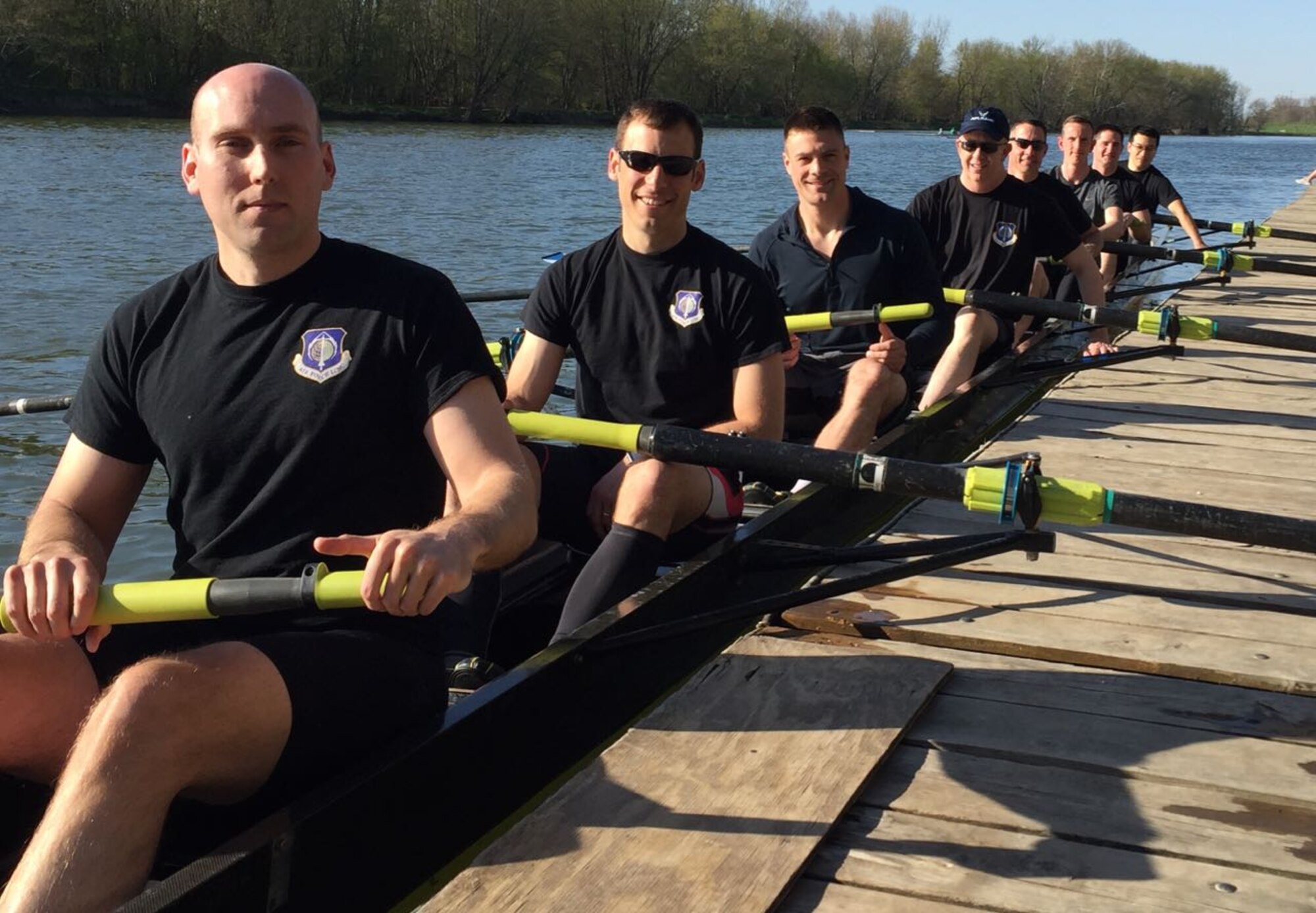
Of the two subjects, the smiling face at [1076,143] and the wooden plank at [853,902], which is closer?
the wooden plank at [853,902]

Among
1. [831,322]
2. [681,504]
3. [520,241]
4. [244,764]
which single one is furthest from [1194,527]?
[520,241]

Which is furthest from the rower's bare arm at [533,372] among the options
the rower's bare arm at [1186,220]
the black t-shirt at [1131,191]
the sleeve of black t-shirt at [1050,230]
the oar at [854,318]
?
the rower's bare arm at [1186,220]

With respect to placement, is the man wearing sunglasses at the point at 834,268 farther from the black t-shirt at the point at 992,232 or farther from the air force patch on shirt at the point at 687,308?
the air force patch on shirt at the point at 687,308

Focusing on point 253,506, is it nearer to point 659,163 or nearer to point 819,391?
point 659,163

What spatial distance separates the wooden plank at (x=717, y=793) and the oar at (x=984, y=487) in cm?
49

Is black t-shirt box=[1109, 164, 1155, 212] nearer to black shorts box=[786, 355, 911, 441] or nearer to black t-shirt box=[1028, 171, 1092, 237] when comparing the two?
black t-shirt box=[1028, 171, 1092, 237]

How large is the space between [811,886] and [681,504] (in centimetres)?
130

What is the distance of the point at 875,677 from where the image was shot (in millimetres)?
3168

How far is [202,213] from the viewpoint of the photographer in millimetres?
17469

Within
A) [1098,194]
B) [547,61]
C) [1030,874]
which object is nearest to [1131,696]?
[1030,874]

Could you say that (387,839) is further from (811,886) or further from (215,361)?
(215,361)

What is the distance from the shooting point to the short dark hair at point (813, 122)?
5383 mm

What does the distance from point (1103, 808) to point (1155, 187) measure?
1028 centimetres

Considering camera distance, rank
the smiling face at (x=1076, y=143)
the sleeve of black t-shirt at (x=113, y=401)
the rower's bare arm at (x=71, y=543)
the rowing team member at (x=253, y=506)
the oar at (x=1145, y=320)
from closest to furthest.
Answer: the rowing team member at (x=253, y=506)
the rower's bare arm at (x=71, y=543)
the sleeve of black t-shirt at (x=113, y=401)
the oar at (x=1145, y=320)
the smiling face at (x=1076, y=143)
